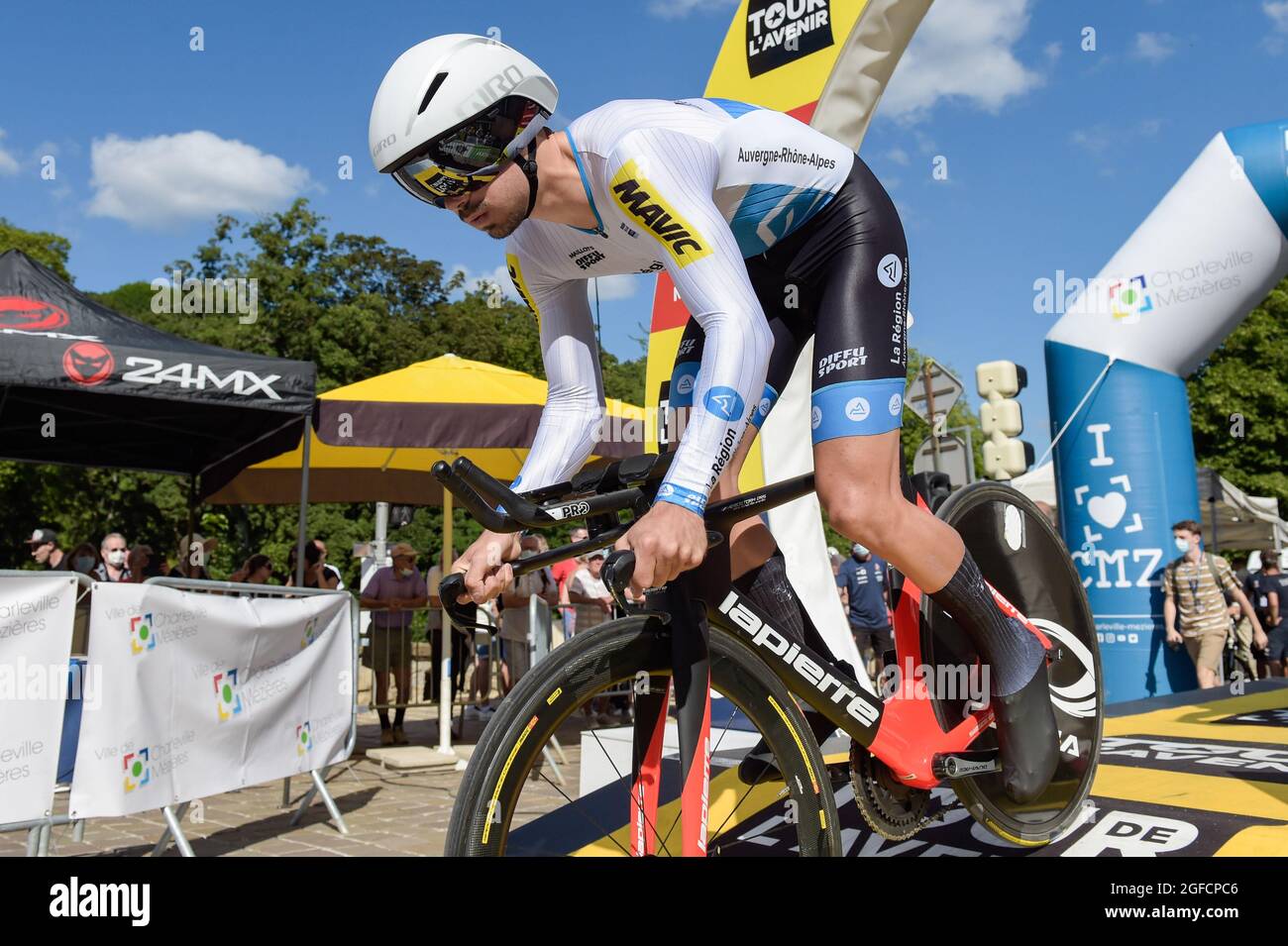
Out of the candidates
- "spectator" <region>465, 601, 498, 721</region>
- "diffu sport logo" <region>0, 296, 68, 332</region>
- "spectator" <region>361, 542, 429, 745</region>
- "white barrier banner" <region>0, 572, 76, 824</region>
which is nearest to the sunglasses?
"white barrier banner" <region>0, 572, 76, 824</region>

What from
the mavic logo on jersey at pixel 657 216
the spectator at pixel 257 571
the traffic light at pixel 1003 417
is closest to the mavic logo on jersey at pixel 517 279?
the mavic logo on jersey at pixel 657 216

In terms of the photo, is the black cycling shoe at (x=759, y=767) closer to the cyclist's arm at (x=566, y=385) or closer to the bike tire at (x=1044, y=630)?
the bike tire at (x=1044, y=630)

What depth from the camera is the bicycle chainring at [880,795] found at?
2.60 meters

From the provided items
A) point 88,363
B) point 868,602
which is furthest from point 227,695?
point 868,602

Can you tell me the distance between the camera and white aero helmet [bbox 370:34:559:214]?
2068 mm

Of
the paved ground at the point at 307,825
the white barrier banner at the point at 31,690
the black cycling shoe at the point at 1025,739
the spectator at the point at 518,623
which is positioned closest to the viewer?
the black cycling shoe at the point at 1025,739

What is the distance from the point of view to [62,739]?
15.3 ft

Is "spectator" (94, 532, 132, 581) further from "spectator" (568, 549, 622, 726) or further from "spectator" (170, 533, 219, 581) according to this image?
"spectator" (568, 549, 622, 726)

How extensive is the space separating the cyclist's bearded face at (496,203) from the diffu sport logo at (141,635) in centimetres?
329

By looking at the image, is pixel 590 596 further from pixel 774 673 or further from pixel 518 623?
pixel 774 673

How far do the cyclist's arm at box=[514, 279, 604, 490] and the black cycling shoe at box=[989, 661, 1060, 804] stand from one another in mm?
1428

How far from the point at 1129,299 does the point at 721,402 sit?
9470 millimetres

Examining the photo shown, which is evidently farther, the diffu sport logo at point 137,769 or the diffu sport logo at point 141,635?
the diffu sport logo at point 141,635

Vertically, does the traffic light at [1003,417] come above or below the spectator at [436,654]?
above
